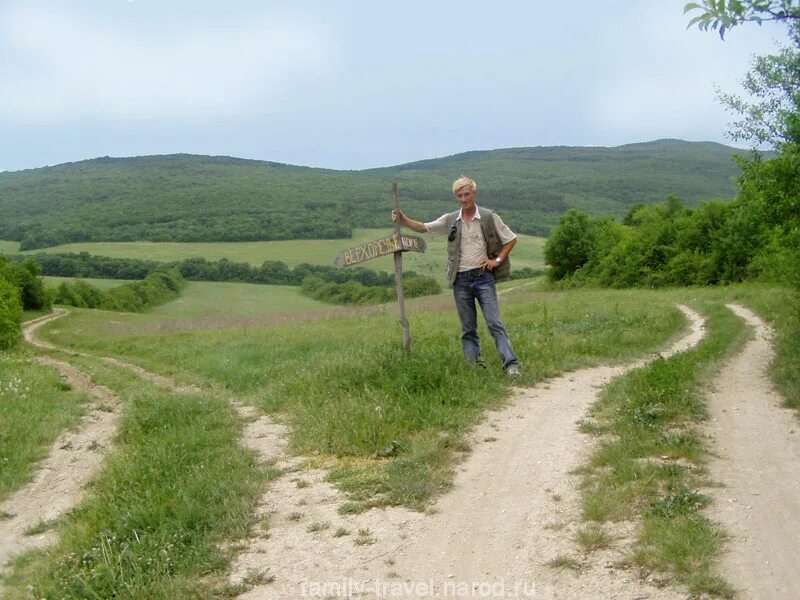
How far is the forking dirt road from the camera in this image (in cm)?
394

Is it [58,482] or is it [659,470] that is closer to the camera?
[659,470]

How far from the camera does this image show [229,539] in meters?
4.98

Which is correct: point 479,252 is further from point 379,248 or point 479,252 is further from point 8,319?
point 8,319

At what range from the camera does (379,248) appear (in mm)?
8953

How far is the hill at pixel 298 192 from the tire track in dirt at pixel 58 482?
46.1 meters

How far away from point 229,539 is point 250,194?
129 meters

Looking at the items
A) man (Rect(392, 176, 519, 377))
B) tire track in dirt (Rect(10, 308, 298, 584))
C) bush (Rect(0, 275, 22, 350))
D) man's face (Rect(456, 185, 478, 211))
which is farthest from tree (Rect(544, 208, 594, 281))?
man's face (Rect(456, 185, 478, 211))

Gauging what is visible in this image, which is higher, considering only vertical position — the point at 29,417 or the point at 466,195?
the point at 466,195

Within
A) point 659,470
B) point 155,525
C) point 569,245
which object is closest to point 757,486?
point 659,470

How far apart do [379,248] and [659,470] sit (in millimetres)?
4721

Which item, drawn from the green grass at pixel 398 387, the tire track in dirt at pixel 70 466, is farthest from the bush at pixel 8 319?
the tire track in dirt at pixel 70 466

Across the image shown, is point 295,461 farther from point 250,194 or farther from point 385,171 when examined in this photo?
point 385,171

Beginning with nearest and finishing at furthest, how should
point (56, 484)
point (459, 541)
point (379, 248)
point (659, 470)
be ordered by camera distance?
1. point (459, 541)
2. point (659, 470)
3. point (56, 484)
4. point (379, 248)

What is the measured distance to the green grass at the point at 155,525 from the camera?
14.8 ft
